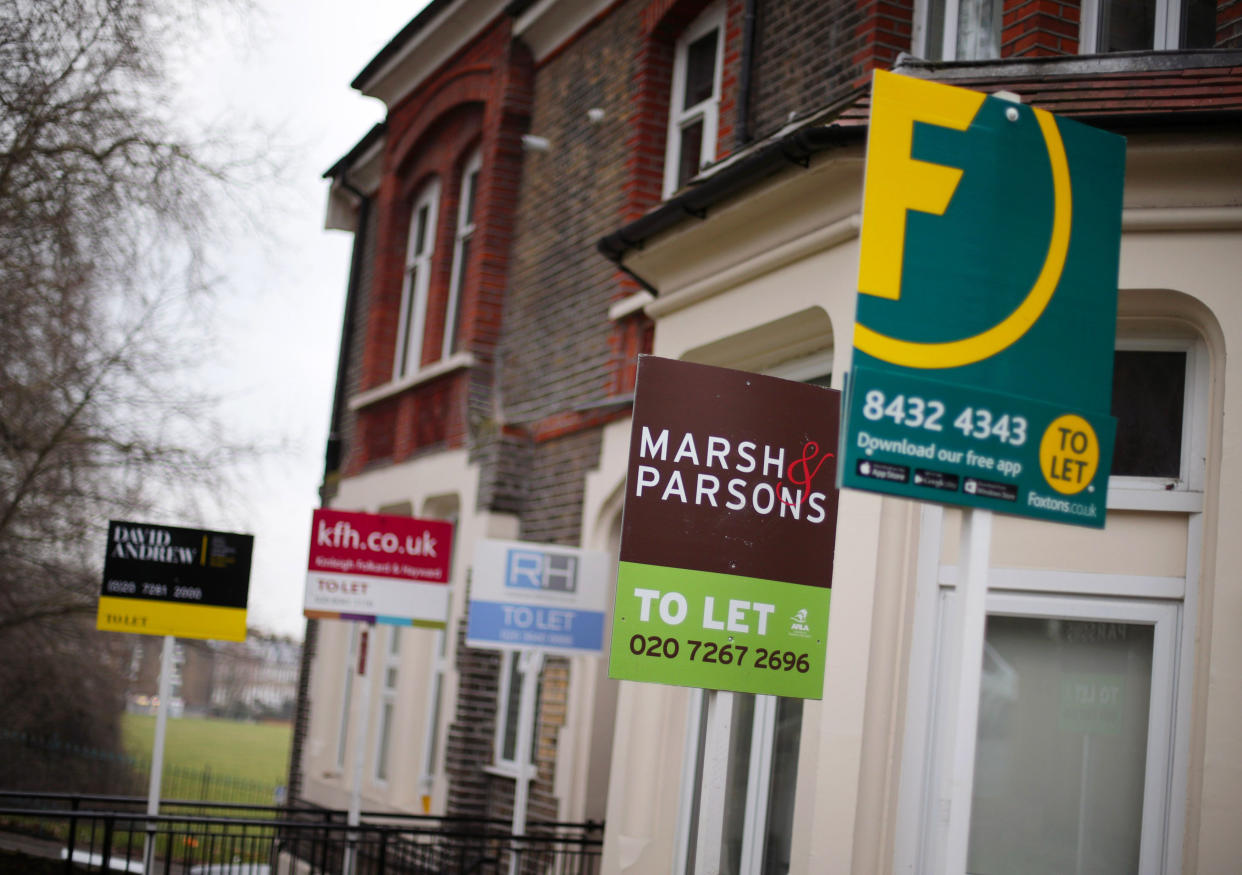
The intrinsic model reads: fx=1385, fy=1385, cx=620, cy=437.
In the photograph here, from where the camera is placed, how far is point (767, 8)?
987 cm

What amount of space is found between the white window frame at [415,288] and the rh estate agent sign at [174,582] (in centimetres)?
589

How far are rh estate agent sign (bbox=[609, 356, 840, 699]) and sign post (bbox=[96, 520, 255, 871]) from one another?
6.09m

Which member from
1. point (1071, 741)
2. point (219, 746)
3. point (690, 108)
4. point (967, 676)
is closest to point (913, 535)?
point (1071, 741)

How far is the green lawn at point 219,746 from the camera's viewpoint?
35.9m

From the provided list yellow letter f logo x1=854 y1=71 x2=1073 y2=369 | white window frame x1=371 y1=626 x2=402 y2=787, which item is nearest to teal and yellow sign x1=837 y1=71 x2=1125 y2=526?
yellow letter f logo x1=854 y1=71 x2=1073 y2=369

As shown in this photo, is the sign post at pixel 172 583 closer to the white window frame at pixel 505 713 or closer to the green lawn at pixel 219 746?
the white window frame at pixel 505 713

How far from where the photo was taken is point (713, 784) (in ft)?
16.2

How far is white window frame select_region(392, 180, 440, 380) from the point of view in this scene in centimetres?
1638

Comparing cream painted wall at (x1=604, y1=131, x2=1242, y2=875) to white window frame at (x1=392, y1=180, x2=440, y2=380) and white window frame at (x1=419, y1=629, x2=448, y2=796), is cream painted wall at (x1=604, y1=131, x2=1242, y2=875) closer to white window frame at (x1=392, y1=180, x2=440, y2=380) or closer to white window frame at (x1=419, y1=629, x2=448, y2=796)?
white window frame at (x1=419, y1=629, x2=448, y2=796)

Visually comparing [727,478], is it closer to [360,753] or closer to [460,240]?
[360,753]

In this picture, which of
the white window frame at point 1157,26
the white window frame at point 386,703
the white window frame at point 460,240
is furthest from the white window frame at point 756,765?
the white window frame at point 460,240

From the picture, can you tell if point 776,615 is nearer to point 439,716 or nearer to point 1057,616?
point 1057,616

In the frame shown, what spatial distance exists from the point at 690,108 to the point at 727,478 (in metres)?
7.11

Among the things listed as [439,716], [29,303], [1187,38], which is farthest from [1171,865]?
[29,303]
